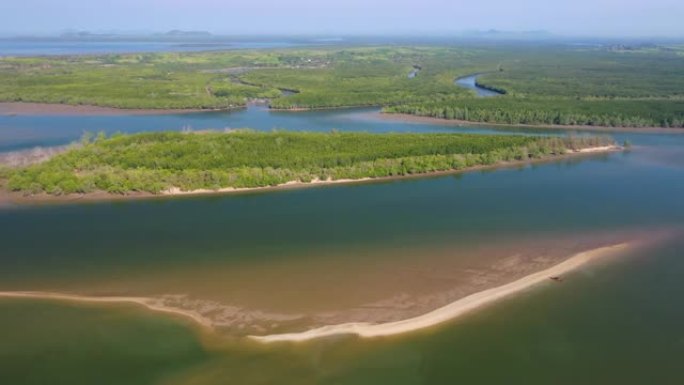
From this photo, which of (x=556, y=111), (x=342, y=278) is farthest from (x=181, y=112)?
(x=342, y=278)

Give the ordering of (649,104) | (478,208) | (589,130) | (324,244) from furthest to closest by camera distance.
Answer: (649,104)
(589,130)
(478,208)
(324,244)

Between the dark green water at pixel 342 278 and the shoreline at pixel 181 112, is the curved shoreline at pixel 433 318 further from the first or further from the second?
the shoreline at pixel 181 112

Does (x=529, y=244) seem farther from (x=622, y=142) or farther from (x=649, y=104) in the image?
(x=649, y=104)

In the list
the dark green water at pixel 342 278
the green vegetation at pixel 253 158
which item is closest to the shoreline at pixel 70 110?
the green vegetation at pixel 253 158

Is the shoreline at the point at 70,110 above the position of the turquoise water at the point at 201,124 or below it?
above

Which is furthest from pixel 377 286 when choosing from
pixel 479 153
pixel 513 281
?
pixel 479 153
